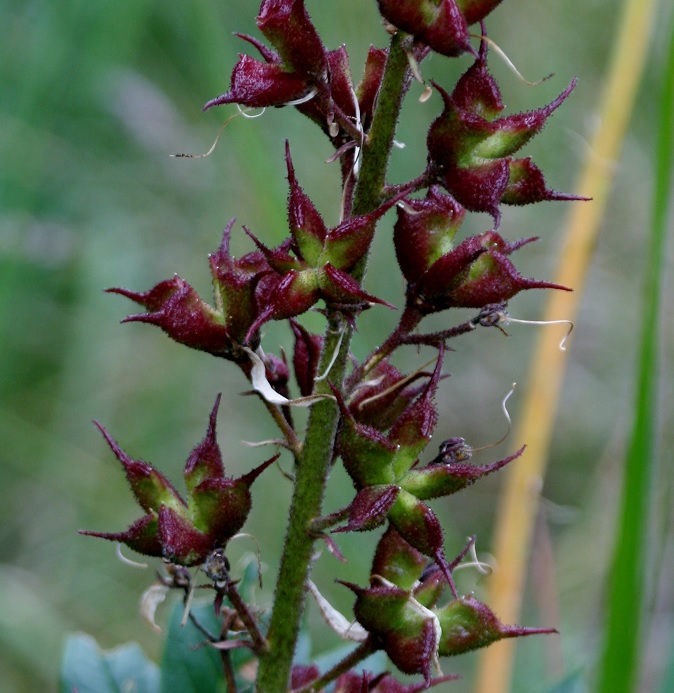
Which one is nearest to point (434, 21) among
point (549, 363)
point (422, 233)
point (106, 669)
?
point (422, 233)

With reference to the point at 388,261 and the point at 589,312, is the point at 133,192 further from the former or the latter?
the point at 589,312

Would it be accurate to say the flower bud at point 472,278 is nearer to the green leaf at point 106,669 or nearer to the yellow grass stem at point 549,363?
the green leaf at point 106,669

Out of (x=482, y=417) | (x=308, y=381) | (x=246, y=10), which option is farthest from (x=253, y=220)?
(x=308, y=381)

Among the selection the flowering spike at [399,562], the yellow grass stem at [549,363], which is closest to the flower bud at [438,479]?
the flowering spike at [399,562]

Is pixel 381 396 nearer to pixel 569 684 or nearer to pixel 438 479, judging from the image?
pixel 438 479

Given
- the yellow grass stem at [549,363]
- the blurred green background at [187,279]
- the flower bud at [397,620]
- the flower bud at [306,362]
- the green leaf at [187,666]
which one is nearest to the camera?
the flower bud at [397,620]

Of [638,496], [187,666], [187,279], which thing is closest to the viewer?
[638,496]

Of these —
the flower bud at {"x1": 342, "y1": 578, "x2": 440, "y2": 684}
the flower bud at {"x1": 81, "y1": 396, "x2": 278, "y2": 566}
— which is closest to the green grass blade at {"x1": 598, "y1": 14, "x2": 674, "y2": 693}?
the flower bud at {"x1": 342, "y1": 578, "x2": 440, "y2": 684}
